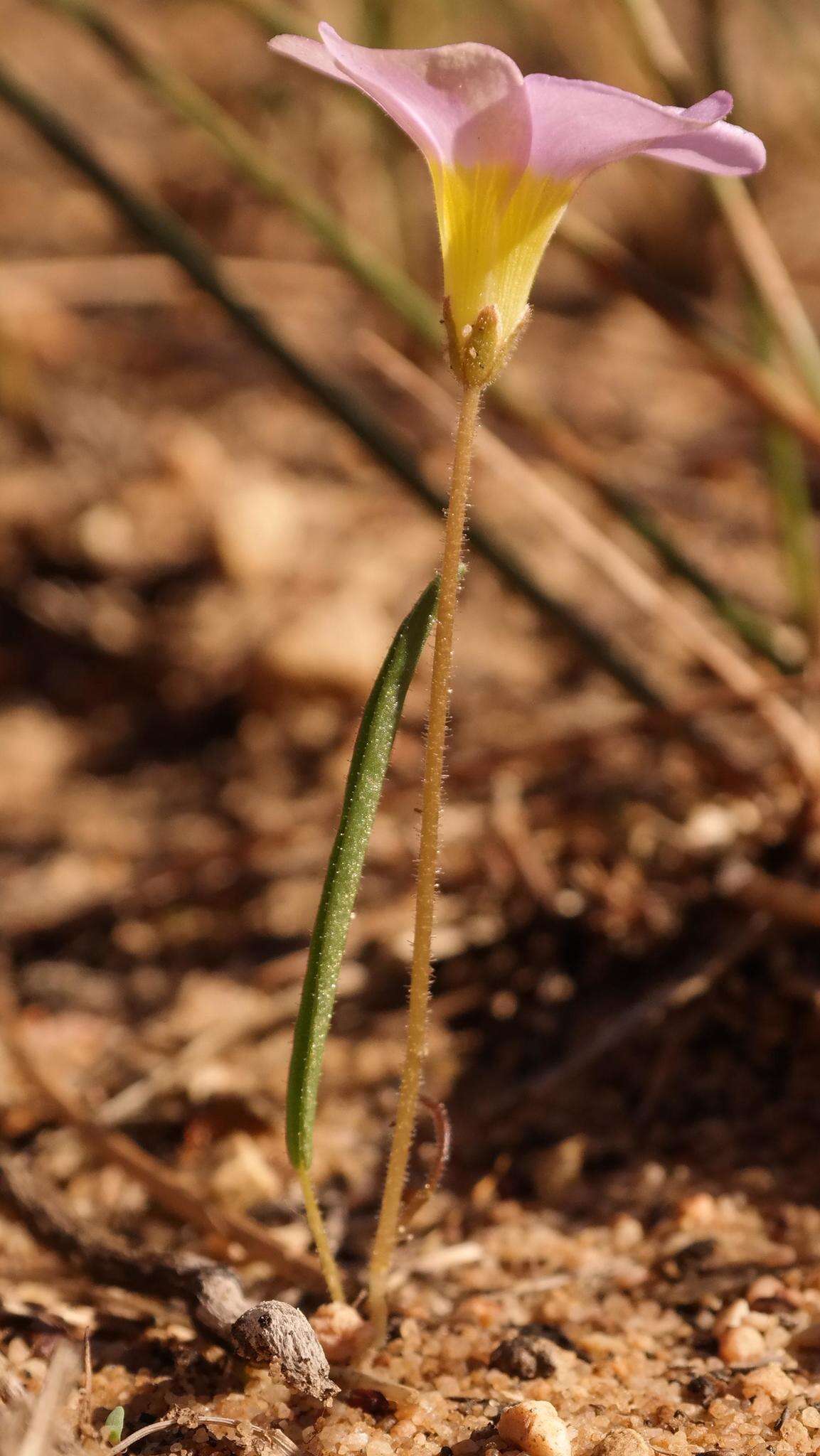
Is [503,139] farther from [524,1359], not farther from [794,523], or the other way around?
[794,523]

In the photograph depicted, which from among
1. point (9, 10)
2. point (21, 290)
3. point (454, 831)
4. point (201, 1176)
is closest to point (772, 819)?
point (454, 831)

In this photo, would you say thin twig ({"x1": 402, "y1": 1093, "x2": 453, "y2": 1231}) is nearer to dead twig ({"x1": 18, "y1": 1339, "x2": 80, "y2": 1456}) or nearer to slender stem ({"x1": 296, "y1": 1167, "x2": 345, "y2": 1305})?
slender stem ({"x1": 296, "y1": 1167, "x2": 345, "y2": 1305})

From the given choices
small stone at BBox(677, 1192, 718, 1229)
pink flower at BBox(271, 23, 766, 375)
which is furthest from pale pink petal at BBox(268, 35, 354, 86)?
small stone at BBox(677, 1192, 718, 1229)

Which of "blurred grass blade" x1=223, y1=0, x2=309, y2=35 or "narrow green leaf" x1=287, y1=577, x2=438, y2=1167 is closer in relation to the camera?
"narrow green leaf" x1=287, y1=577, x2=438, y2=1167

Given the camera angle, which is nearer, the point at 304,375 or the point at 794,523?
the point at 304,375

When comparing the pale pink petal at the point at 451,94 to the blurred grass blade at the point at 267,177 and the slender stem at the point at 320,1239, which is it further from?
the blurred grass blade at the point at 267,177

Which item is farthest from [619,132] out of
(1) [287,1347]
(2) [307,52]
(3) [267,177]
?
(3) [267,177]

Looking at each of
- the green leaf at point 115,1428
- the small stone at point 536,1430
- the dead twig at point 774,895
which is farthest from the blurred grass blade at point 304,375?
the green leaf at point 115,1428
